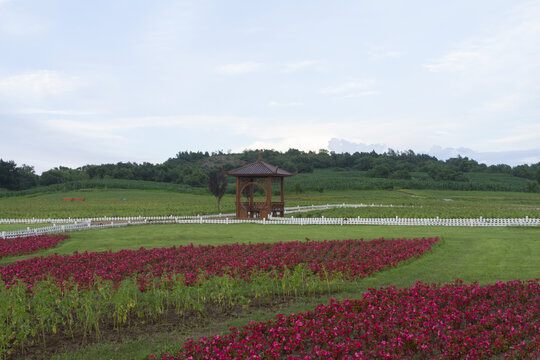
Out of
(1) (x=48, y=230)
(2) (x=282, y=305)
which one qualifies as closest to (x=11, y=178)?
(1) (x=48, y=230)

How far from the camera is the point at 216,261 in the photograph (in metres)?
13.2

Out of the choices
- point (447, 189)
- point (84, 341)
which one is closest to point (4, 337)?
point (84, 341)

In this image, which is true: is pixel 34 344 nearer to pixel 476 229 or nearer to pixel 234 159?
pixel 476 229

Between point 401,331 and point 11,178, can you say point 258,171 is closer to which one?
point 401,331

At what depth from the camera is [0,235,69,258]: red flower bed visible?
1612cm

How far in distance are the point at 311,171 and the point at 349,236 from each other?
9186 cm

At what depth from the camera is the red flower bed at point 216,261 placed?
37.8 ft

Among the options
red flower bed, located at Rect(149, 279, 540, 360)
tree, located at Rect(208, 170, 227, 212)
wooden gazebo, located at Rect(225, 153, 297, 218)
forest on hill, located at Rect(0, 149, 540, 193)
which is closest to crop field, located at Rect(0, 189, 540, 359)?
red flower bed, located at Rect(149, 279, 540, 360)

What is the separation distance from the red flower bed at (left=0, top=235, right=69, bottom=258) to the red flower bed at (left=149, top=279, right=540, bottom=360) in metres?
13.0

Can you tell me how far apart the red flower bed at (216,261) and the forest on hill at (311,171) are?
2392 inches

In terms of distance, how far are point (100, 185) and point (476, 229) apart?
71526 mm

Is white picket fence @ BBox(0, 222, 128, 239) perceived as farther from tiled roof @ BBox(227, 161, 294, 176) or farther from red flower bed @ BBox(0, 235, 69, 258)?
tiled roof @ BBox(227, 161, 294, 176)

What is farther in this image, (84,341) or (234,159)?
(234,159)

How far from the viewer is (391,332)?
22.2 feet
